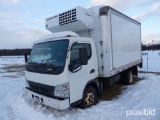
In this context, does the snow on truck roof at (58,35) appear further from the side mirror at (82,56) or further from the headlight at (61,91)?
the headlight at (61,91)

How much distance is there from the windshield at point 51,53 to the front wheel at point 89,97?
4.77ft

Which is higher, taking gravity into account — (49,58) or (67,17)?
(67,17)

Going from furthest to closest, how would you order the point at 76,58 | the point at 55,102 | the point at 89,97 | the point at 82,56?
1. the point at 89,97
2. the point at 76,58
3. the point at 82,56
4. the point at 55,102

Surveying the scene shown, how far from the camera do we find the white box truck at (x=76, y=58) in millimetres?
4953

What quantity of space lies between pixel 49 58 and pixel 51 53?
0.54 feet

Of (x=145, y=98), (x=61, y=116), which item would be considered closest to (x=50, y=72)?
(x=61, y=116)

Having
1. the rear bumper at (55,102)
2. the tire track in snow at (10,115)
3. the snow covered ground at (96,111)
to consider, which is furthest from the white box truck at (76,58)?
the tire track in snow at (10,115)

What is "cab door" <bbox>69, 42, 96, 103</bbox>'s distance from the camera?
5.10 meters

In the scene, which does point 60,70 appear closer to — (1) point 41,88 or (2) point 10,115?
(1) point 41,88

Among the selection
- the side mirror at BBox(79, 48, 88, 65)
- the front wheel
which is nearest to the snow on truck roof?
the side mirror at BBox(79, 48, 88, 65)

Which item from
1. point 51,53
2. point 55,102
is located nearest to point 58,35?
point 51,53

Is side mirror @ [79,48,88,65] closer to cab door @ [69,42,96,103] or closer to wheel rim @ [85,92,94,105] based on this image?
cab door @ [69,42,96,103]

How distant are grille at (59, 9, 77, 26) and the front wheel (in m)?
2.39

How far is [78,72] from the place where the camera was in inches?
210
